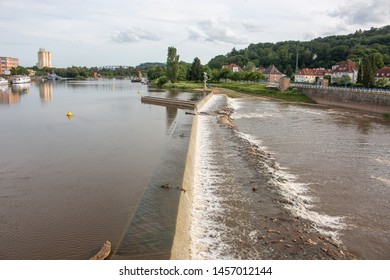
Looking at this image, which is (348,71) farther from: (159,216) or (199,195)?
Answer: (159,216)

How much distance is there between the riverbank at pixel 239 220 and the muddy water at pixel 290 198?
3cm

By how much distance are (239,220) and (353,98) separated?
130 feet

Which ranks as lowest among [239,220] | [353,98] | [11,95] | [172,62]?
[239,220]

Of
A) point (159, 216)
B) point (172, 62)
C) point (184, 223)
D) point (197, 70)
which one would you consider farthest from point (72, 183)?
point (197, 70)

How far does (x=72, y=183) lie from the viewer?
12.5 metres

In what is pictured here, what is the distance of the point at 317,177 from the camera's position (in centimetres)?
1427

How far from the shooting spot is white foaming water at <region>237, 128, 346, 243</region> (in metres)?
9.83

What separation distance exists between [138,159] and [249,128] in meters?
13.0

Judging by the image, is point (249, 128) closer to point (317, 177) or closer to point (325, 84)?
point (317, 177)

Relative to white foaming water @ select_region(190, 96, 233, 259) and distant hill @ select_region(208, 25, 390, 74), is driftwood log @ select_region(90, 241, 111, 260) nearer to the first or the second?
white foaming water @ select_region(190, 96, 233, 259)

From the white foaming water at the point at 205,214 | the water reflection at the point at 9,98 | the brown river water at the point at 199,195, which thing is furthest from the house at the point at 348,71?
the white foaming water at the point at 205,214
